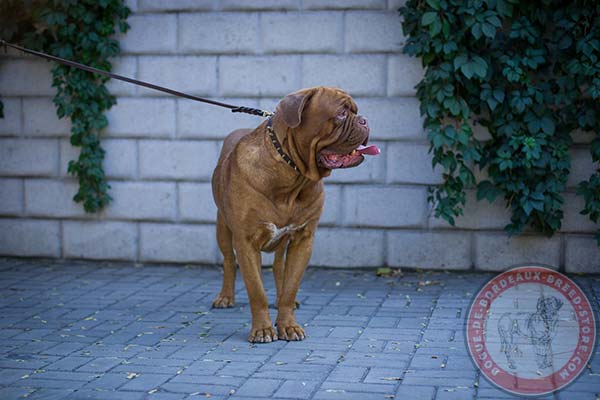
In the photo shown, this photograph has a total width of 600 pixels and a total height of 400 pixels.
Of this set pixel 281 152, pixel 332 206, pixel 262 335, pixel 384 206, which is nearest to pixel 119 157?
pixel 332 206

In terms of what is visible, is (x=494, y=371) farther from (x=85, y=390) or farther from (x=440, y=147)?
(x=440, y=147)

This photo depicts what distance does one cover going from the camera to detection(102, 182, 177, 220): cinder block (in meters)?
7.74

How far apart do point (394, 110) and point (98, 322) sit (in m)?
Answer: 3.12

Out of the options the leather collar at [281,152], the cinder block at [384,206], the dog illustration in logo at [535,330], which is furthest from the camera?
the cinder block at [384,206]

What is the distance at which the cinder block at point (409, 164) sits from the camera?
729 centimetres

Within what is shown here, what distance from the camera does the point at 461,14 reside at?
6754 millimetres

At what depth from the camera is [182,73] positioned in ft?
25.0

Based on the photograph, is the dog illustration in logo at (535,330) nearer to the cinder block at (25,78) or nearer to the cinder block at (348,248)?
the cinder block at (348,248)

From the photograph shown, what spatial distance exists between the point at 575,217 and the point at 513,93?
120 centimetres

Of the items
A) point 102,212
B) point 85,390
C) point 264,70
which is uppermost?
point 264,70

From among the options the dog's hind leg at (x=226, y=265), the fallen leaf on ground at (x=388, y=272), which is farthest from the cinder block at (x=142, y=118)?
the fallen leaf on ground at (x=388, y=272)

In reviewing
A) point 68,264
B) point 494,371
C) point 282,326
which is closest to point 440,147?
point 282,326

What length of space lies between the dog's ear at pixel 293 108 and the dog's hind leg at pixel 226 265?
1.47m
